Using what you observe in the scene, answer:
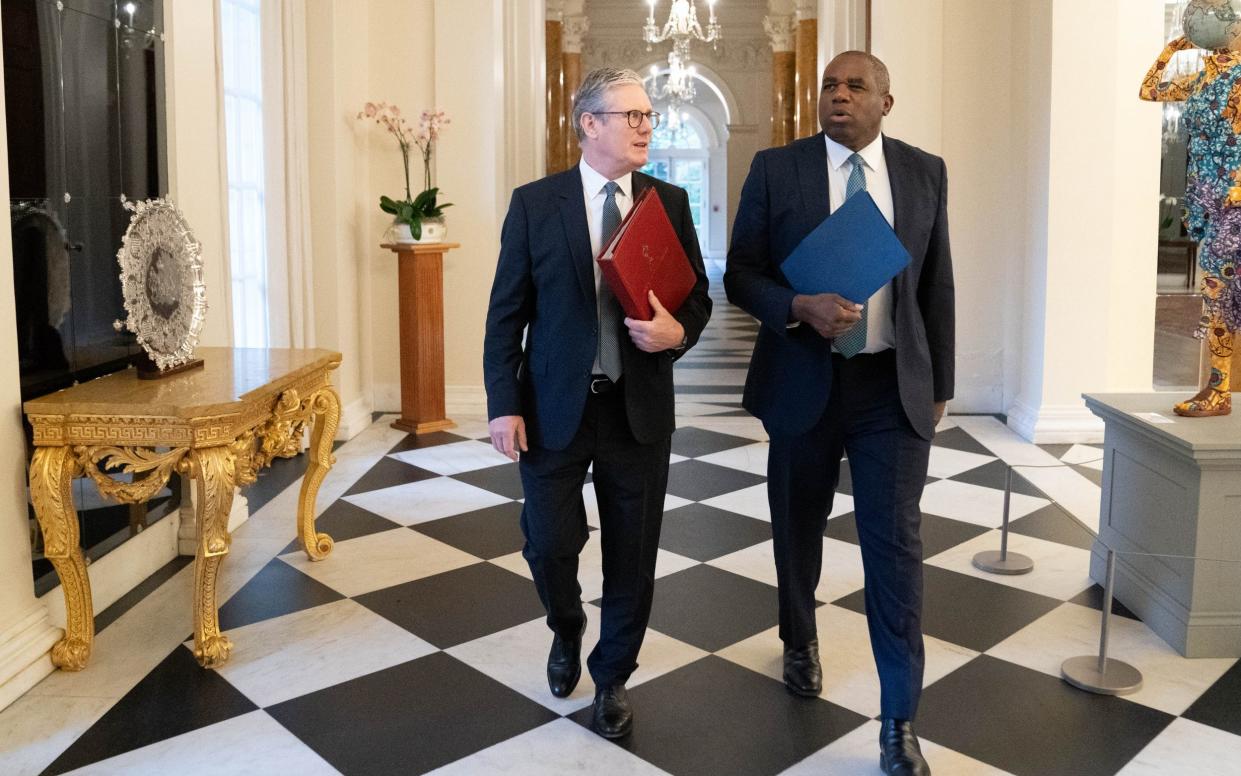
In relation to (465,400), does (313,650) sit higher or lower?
lower

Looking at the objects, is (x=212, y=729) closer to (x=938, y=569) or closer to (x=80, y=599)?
(x=80, y=599)

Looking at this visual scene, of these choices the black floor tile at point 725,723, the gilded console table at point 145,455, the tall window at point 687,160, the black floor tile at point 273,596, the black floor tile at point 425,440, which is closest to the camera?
the black floor tile at point 725,723

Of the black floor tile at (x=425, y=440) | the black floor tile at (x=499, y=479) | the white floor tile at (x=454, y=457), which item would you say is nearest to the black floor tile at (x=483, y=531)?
the black floor tile at (x=499, y=479)

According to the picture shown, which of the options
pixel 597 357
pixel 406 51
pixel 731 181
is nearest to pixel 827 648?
pixel 597 357

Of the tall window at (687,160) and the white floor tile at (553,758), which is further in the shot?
the tall window at (687,160)

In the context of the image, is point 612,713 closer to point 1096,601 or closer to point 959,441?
point 1096,601

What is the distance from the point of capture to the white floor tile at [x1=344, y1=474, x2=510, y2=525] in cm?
519

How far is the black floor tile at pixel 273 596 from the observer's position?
12.7 ft

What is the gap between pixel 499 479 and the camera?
5875 millimetres

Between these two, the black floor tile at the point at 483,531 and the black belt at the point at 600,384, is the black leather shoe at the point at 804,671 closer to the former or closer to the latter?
the black belt at the point at 600,384

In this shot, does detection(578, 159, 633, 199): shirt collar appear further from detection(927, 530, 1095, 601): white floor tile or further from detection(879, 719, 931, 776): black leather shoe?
detection(927, 530, 1095, 601): white floor tile

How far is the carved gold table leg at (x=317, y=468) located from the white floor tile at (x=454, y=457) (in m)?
1.53

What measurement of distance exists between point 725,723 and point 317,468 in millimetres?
2170

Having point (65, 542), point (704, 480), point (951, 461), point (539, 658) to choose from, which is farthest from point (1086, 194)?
point (65, 542)
